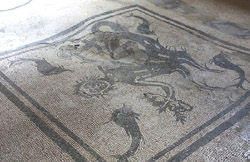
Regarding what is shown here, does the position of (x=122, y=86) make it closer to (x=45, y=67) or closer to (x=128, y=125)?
(x=128, y=125)

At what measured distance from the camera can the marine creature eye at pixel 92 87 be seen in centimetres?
173

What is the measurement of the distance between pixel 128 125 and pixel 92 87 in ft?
1.13

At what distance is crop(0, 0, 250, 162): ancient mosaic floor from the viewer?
143 centimetres

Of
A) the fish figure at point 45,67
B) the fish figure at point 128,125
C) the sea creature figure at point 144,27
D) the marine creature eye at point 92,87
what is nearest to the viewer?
the fish figure at point 128,125

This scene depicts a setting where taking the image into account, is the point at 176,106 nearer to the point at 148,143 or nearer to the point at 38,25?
the point at 148,143

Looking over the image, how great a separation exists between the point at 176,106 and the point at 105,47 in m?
0.71

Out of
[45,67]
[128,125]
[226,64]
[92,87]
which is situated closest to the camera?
[128,125]

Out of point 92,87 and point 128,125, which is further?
point 92,87

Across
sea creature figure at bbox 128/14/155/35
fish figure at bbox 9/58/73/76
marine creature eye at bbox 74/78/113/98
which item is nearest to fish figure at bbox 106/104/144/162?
marine creature eye at bbox 74/78/113/98

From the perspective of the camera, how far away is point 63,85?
1778 millimetres

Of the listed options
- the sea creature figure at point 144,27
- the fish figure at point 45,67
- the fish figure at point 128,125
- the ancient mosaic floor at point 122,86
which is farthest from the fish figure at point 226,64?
the fish figure at point 45,67

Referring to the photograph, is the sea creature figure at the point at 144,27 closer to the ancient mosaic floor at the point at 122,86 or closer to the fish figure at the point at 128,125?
the ancient mosaic floor at the point at 122,86

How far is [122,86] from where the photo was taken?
179cm

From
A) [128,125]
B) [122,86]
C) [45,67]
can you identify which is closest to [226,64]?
[122,86]
